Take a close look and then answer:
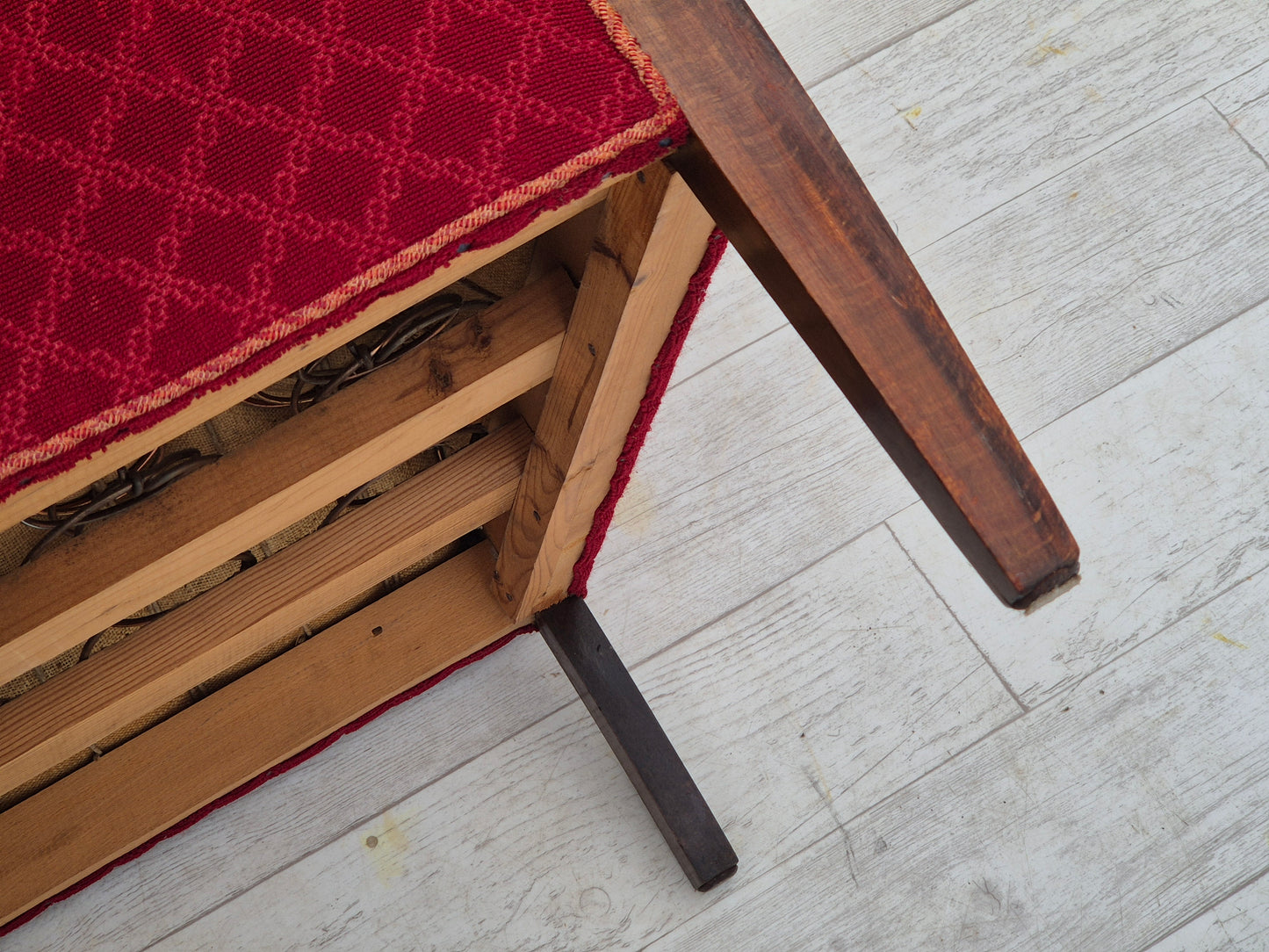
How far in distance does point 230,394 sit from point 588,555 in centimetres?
47

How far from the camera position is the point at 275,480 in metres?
0.59

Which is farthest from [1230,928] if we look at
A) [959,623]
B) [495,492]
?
[495,492]

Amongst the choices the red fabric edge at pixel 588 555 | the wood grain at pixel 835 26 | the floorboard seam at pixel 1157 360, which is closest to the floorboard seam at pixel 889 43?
the wood grain at pixel 835 26

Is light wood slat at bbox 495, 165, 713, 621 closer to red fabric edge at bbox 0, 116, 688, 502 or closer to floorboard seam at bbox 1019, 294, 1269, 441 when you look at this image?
red fabric edge at bbox 0, 116, 688, 502

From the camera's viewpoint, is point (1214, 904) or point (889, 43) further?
point (889, 43)

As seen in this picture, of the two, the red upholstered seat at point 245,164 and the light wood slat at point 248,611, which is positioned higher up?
the red upholstered seat at point 245,164

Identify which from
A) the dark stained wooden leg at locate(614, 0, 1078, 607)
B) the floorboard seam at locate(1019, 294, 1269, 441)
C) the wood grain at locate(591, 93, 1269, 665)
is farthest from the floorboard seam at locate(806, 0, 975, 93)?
the dark stained wooden leg at locate(614, 0, 1078, 607)

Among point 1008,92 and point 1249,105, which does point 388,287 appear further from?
point 1249,105

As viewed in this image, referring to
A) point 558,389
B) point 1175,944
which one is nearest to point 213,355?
point 558,389

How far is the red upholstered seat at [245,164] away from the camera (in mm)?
413

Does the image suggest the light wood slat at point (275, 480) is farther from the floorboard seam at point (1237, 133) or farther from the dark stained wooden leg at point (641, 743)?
the floorboard seam at point (1237, 133)

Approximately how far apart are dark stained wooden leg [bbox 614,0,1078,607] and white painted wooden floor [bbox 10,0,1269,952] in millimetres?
671

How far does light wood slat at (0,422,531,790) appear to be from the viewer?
2.35 ft

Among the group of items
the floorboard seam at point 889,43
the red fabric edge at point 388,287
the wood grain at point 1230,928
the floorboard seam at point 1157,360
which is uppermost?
the red fabric edge at point 388,287
